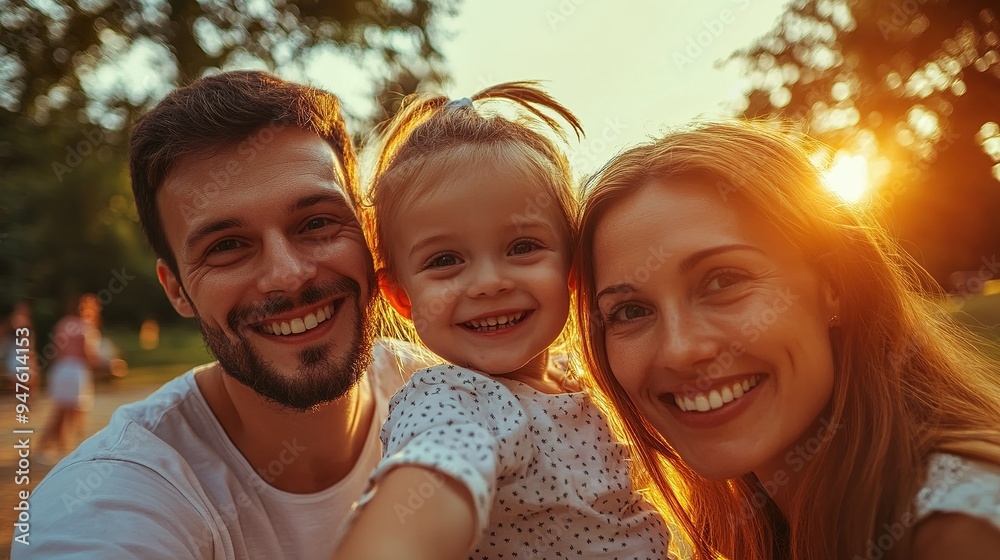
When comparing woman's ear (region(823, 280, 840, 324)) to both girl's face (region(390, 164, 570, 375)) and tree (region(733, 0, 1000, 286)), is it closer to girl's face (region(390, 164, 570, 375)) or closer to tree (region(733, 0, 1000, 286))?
girl's face (region(390, 164, 570, 375))

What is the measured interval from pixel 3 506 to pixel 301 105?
6.45 meters

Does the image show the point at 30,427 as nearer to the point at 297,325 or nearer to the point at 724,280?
the point at 297,325

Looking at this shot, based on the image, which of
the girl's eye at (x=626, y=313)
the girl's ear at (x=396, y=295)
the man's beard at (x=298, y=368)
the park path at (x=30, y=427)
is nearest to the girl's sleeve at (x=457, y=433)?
the girl's eye at (x=626, y=313)

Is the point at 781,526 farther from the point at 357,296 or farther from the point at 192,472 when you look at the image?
the point at 192,472

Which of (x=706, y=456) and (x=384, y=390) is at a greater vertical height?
(x=706, y=456)

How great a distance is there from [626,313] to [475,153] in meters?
0.73

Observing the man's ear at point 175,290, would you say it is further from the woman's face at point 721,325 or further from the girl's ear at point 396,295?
the woman's face at point 721,325

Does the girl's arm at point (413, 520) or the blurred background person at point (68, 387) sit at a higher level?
the girl's arm at point (413, 520)

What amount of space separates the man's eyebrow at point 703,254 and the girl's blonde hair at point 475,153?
21.1 inches

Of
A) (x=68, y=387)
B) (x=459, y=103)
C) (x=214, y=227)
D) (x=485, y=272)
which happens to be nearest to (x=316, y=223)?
(x=214, y=227)

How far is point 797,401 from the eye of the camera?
2.04 meters

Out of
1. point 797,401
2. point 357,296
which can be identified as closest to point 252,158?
point 357,296

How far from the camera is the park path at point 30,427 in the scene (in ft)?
22.9

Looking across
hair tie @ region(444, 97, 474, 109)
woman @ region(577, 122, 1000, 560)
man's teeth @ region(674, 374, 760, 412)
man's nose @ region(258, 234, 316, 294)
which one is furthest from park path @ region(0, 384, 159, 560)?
man's teeth @ region(674, 374, 760, 412)
